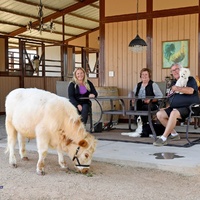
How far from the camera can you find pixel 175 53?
6.49 meters

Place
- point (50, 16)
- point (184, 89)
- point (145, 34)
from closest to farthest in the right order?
point (184, 89) < point (145, 34) < point (50, 16)

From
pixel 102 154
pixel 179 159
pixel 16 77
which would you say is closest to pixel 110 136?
pixel 102 154

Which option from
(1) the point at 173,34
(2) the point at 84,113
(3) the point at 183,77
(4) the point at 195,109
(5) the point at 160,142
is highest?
(1) the point at 173,34

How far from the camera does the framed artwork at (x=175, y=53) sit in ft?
21.0

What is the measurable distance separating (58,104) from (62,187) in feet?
2.57

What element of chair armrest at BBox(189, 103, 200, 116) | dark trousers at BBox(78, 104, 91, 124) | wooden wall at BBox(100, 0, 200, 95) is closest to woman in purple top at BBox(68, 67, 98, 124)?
dark trousers at BBox(78, 104, 91, 124)

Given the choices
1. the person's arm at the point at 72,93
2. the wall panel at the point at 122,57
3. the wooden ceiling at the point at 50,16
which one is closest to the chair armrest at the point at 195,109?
the person's arm at the point at 72,93

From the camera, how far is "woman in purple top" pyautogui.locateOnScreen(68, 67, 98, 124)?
16.3 ft

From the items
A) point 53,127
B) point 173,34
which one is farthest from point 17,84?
point 53,127

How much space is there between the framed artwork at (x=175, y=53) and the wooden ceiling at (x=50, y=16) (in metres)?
4.40

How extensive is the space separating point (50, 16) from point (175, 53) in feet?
22.3

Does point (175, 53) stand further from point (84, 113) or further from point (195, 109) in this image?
point (84, 113)

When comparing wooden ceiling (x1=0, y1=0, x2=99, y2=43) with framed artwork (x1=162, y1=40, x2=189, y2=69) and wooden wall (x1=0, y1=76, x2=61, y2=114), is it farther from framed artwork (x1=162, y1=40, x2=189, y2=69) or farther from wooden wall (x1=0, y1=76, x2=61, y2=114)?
framed artwork (x1=162, y1=40, x2=189, y2=69)

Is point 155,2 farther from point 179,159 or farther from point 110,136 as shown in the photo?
point 179,159
